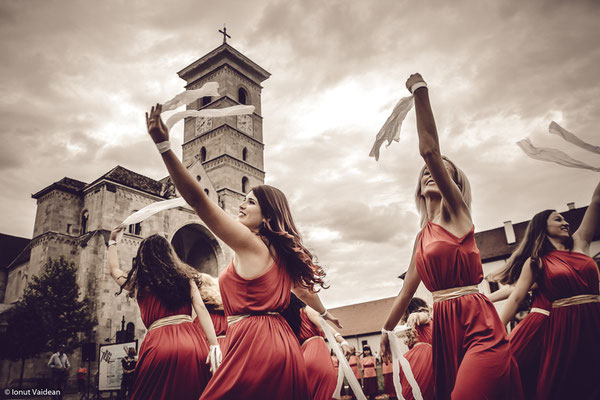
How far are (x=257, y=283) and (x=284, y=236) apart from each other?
372mm

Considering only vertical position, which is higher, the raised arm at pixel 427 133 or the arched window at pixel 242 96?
the arched window at pixel 242 96

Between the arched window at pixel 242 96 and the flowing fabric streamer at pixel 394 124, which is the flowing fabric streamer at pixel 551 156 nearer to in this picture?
the flowing fabric streamer at pixel 394 124

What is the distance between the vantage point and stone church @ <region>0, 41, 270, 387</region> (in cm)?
2806

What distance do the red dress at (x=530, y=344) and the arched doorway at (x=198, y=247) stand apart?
3333 centimetres

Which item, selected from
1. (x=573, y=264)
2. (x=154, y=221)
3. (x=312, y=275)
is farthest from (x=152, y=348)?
(x=154, y=221)

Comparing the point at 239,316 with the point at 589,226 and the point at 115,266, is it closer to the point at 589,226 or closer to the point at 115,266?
the point at 115,266

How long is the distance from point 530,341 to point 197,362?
3.11 m

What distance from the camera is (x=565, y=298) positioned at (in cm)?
378

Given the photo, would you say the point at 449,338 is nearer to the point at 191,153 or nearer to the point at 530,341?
the point at 530,341

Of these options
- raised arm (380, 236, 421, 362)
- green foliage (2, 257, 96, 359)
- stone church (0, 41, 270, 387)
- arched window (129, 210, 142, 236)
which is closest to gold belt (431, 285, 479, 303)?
raised arm (380, 236, 421, 362)

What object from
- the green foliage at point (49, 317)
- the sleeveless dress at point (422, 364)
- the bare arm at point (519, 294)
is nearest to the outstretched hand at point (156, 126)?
the bare arm at point (519, 294)

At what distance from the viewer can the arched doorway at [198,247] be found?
36188 millimetres

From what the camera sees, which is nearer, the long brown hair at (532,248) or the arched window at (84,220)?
the long brown hair at (532,248)

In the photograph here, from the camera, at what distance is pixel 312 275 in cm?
299
